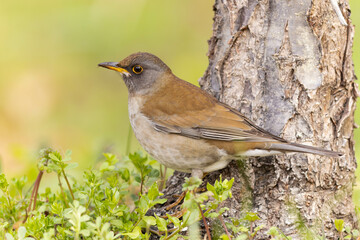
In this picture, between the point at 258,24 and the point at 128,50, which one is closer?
the point at 258,24

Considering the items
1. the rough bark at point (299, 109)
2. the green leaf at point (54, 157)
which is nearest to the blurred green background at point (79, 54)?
the rough bark at point (299, 109)

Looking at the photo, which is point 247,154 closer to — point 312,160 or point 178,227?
point 312,160

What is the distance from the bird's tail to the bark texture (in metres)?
0.30

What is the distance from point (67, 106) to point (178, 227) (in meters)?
5.33

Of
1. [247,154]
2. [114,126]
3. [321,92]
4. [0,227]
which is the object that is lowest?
[114,126]

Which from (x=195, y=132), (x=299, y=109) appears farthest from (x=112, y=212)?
(x=299, y=109)

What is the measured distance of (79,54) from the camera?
375 inches

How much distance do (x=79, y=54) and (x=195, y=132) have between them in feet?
15.6

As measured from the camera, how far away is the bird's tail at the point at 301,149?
4684mm

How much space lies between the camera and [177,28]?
31.8 ft

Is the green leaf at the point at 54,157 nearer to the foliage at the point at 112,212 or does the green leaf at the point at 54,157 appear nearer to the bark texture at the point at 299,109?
the foliage at the point at 112,212

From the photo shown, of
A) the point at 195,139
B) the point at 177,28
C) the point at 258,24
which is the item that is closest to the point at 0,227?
the point at 195,139

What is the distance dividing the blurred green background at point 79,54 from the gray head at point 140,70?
2.58 m

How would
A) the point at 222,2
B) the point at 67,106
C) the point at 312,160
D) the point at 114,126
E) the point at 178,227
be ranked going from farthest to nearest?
the point at 67,106 < the point at 114,126 < the point at 222,2 < the point at 312,160 < the point at 178,227
